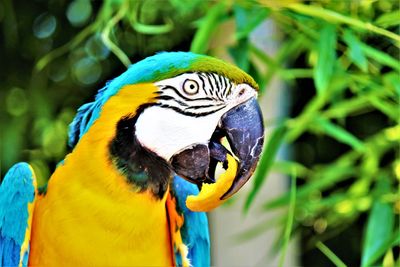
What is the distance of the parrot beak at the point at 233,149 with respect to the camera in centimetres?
68

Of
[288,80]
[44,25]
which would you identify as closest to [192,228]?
[288,80]

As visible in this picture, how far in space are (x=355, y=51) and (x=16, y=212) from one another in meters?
0.41

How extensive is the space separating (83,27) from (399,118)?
2.37 feet

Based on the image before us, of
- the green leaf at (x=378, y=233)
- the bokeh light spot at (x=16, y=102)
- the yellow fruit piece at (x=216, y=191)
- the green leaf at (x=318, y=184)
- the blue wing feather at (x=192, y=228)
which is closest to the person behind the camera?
the yellow fruit piece at (x=216, y=191)

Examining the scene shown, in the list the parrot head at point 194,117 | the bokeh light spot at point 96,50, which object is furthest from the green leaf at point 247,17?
the bokeh light spot at point 96,50

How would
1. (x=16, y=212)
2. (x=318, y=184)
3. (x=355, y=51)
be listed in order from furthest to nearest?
1. (x=318, y=184)
2. (x=355, y=51)
3. (x=16, y=212)

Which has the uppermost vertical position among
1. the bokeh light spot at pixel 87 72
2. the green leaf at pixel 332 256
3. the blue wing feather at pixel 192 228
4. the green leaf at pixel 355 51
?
the bokeh light spot at pixel 87 72

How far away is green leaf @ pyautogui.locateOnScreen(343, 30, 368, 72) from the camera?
0.88 metres

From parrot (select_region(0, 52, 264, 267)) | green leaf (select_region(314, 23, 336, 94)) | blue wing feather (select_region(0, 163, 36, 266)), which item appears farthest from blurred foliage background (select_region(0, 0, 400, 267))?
blue wing feather (select_region(0, 163, 36, 266))

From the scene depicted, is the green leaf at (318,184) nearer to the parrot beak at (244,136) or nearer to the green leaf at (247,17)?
the green leaf at (247,17)

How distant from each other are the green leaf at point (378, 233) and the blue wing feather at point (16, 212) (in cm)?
39

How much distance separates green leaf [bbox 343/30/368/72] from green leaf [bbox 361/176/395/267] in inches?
8.5

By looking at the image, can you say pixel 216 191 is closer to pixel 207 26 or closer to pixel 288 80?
pixel 207 26

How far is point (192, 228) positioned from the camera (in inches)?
32.7
